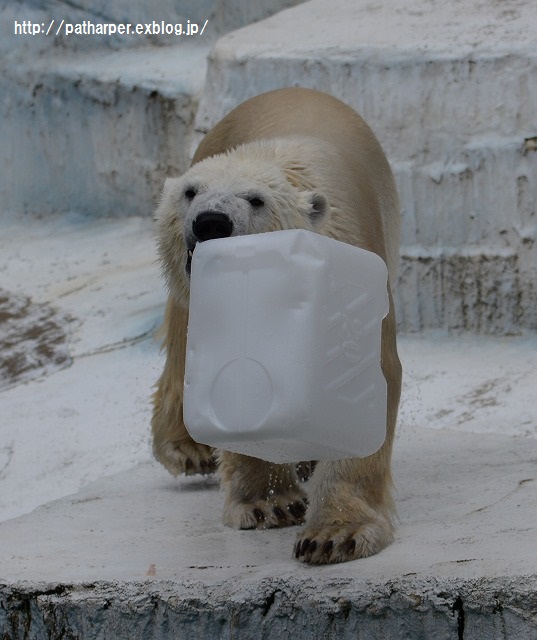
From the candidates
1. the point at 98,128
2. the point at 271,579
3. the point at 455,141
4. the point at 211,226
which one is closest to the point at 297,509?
the point at 271,579

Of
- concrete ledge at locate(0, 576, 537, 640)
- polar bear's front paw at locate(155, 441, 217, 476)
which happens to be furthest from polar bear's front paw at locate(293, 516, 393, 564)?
polar bear's front paw at locate(155, 441, 217, 476)

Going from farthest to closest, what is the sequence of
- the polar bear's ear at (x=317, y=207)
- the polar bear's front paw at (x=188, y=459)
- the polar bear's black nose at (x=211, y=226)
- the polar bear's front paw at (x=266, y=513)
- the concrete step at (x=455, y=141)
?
the concrete step at (x=455, y=141) < the polar bear's front paw at (x=188, y=459) < the polar bear's front paw at (x=266, y=513) < the polar bear's ear at (x=317, y=207) < the polar bear's black nose at (x=211, y=226)

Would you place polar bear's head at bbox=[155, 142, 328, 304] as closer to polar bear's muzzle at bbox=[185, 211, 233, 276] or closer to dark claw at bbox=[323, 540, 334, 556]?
polar bear's muzzle at bbox=[185, 211, 233, 276]

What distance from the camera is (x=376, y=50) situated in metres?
5.00

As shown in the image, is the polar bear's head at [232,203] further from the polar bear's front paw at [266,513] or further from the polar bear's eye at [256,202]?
the polar bear's front paw at [266,513]

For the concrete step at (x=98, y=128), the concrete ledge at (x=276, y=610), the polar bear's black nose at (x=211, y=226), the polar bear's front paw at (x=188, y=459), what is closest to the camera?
the concrete ledge at (x=276, y=610)

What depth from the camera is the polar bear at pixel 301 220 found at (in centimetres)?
233

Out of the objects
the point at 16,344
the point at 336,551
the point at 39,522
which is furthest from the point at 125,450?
the point at 336,551

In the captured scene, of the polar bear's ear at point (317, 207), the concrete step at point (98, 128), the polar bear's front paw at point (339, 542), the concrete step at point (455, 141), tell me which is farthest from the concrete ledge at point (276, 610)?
the concrete step at point (98, 128)

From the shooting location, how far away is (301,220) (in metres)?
2.46

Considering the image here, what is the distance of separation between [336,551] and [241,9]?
4.65 m

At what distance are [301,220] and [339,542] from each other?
0.63 meters

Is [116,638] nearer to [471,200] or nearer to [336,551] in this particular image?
[336,551]

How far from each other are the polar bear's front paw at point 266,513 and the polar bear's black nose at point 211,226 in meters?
0.76
